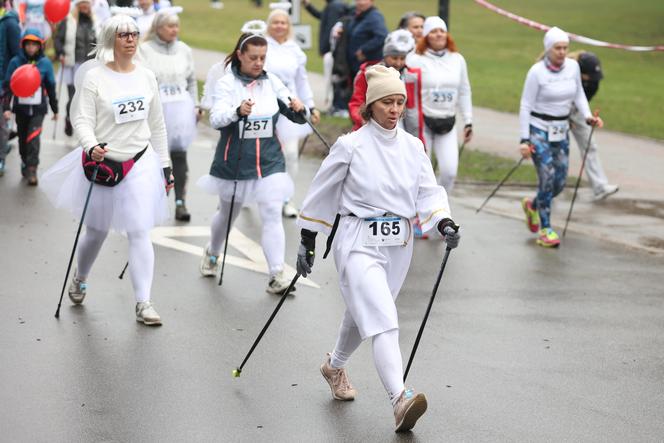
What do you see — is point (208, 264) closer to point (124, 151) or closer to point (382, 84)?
point (124, 151)

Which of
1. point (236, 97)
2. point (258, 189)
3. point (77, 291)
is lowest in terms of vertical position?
point (77, 291)

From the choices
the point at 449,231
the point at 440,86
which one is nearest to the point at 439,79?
the point at 440,86

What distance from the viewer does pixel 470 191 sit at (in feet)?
48.2

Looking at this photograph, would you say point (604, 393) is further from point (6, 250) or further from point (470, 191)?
point (470, 191)

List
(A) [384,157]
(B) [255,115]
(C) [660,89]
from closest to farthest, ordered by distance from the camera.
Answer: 1. (A) [384,157]
2. (B) [255,115]
3. (C) [660,89]

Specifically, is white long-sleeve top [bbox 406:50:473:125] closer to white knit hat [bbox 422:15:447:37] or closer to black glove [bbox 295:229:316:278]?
white knit hat [bbox 422:15:447:37]

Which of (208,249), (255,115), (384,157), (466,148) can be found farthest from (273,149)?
(466,148)

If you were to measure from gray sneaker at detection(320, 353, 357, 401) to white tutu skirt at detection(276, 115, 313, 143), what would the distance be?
3.58 metres

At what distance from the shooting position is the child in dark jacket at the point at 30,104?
1366 centimetres

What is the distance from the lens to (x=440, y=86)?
39.7 feet

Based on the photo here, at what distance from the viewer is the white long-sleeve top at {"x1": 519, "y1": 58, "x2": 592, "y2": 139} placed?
38.9ft

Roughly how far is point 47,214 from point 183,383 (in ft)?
18.3

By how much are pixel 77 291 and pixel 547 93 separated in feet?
16.3

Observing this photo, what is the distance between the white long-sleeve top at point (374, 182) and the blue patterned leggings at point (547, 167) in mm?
5308
